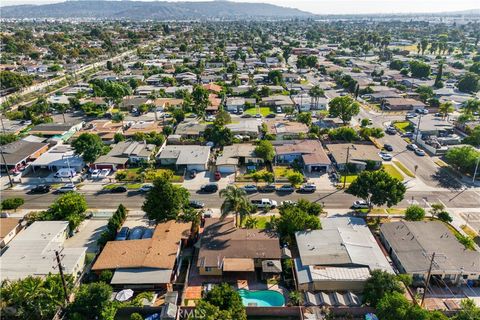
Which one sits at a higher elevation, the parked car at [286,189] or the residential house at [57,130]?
the residential house at [57,130]

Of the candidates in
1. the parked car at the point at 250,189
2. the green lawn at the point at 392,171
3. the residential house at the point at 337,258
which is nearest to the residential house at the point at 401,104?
the green lawn at the point at 392,171

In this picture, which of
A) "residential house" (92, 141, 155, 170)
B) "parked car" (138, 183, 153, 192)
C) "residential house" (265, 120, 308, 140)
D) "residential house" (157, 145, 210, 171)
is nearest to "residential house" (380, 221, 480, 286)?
"residential house" (157, 145, 210, 171)

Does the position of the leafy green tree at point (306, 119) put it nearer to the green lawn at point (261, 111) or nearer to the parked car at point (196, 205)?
the green lawn at point (261, 111)

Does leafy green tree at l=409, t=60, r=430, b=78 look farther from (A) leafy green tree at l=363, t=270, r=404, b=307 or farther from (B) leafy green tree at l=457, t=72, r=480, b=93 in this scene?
(A) leafy green tree at l=363, t=270, r=404, b=307

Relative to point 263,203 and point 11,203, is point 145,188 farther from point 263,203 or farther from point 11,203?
point 263,203

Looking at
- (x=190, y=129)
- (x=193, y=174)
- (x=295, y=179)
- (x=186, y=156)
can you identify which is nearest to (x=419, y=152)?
(x=295, y=179)

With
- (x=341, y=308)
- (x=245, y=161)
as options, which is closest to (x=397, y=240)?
(x=341, y=308)
